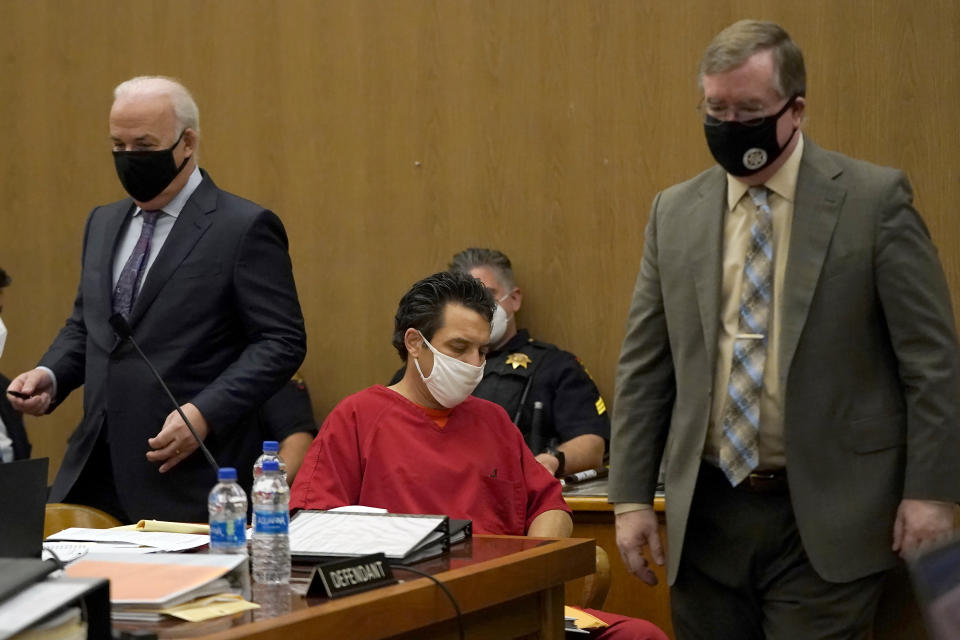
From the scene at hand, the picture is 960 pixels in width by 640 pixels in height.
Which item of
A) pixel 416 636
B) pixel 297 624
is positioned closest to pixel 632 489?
pixel 416 636

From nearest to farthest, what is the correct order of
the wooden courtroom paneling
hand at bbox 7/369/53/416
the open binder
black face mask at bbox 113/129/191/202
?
the open binder
hand at bbox 7/369/53/416
black face mask at bbox 113/129/191/202
the wooden courtroom paneling

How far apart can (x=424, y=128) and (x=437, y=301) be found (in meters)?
2.01

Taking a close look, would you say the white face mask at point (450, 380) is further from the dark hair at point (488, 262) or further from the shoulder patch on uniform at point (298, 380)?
the shoulder patch on uniform at point (298, 380)

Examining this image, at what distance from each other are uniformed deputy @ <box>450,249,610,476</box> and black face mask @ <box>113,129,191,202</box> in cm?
128

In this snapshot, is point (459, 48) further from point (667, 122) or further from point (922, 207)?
point (922, 207)

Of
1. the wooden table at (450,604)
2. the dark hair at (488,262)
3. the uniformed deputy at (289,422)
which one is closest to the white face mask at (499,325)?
the dark hair at (488,262)

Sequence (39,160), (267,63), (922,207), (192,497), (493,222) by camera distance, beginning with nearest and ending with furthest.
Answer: (192,497) → (922,207) → (493,222) → (267,63) → (39,160)

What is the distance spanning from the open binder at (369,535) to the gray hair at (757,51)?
98 cm

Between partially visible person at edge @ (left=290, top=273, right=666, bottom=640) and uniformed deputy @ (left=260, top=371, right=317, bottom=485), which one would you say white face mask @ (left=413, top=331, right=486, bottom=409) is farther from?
uniformed deputy @ (left=260, top=371, right=317, bottom=485)

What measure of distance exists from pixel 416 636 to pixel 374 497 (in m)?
0.74

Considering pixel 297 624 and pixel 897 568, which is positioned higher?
pixel 297 624

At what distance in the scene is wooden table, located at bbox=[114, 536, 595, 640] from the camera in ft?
5.64

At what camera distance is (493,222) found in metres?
4.71

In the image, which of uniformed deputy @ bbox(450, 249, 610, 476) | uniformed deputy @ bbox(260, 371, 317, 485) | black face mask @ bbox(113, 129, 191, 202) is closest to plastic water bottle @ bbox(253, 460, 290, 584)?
black face mask @ bbox(113, 129, 191, 202)
